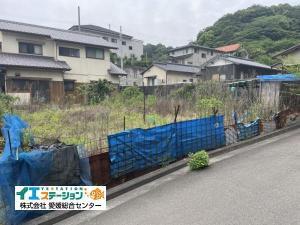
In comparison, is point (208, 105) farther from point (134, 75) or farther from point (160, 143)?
point (134, 75)

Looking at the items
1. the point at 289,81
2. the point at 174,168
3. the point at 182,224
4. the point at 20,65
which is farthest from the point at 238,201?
the point at 20,65

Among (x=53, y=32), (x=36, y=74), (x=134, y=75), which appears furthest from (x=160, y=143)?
(x=134, y=75)

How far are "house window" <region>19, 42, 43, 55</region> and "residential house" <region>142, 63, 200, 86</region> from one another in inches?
514

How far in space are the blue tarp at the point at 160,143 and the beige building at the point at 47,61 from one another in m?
11.4

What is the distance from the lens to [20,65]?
54.7 ft

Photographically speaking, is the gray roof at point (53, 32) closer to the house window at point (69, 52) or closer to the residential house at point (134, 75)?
the house window at point (69, 52)

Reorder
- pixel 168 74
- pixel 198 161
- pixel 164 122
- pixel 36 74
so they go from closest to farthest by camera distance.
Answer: pixel 198 161
pixel 164 122
pixel 36 74
pixel 168 74

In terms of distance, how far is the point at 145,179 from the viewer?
5336 mm

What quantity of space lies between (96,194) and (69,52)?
58.9 feet

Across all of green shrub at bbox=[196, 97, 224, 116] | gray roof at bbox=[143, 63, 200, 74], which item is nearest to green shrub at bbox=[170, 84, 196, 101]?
green shrub at bbox=[196, 97, 224, 116]

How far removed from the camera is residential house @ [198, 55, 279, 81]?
2556 cm

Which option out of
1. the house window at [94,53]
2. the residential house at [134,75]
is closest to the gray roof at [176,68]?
the residential house at [134,75]

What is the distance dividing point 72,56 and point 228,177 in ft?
59.1

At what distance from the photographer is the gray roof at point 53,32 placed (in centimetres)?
1855
